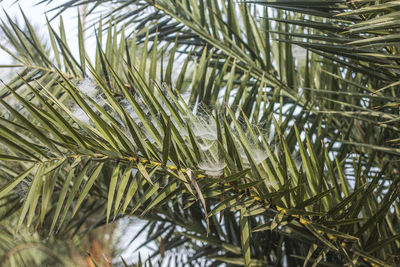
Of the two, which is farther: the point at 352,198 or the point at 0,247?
the point at 0,247

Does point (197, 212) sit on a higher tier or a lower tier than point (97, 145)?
lower

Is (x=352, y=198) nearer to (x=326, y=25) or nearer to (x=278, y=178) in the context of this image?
(x=278, y=178)

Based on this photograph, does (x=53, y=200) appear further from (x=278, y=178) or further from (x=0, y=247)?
(x=278, y=178)

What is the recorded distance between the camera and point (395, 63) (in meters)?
0.73

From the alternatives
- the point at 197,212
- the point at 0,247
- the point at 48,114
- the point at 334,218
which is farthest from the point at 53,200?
the point at 334,218

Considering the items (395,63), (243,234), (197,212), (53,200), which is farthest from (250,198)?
(53,200)

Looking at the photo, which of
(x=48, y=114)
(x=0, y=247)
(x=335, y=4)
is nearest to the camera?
(x=48, y=114)

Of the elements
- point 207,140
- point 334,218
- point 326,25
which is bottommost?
point 334,218

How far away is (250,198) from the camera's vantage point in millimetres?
640

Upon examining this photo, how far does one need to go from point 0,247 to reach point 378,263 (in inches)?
32.1

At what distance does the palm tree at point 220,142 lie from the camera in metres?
0.59

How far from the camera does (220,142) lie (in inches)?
23.5

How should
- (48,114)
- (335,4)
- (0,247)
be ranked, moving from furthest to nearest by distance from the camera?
(0,247) < (335,4) < (48,114)

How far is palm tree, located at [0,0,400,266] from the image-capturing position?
1.95 feet
